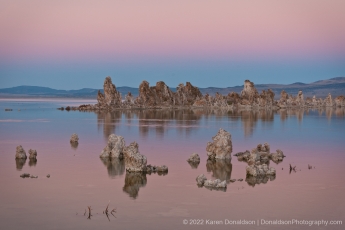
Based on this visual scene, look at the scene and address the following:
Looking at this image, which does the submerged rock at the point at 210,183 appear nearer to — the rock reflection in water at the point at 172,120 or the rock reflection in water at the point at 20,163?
the rock reflection in water at the point at 20,163

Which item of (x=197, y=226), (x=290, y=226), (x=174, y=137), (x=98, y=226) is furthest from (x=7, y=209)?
(x=174, y=137)

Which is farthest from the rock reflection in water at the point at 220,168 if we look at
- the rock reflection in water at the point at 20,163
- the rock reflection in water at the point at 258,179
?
the rock reflection in water at the point at 20,163

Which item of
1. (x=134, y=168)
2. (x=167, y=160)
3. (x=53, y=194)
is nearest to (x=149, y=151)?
(x=167, y=160)

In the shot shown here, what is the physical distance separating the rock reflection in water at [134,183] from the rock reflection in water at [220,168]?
3.67 meters

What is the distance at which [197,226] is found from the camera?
17.5 metres

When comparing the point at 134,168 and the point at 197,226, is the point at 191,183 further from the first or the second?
the point at 197,226

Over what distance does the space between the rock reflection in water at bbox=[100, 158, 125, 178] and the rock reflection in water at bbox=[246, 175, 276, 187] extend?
640 cm

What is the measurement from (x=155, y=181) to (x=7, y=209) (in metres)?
7.49

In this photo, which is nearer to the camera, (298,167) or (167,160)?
(298,167)

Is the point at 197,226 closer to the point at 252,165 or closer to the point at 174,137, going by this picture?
the point at 252,165

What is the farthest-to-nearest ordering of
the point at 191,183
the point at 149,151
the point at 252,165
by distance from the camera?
the point at 149,151, the point at 252,165, the point at 191,183

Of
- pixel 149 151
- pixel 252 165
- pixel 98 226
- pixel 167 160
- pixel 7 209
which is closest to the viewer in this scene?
pixel 98 226

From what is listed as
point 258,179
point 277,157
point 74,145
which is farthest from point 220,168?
point 74,145

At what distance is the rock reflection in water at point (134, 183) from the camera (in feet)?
73.6
